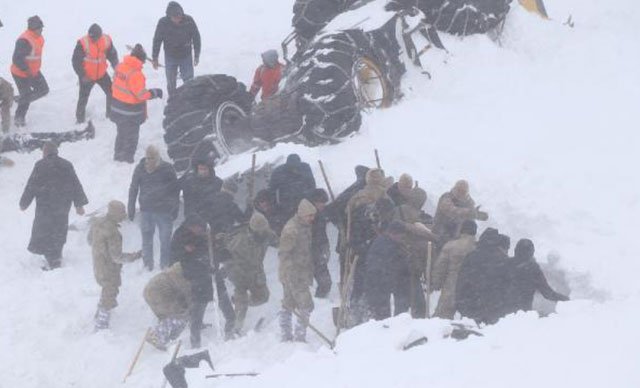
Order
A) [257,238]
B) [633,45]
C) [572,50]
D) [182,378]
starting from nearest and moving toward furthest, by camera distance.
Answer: [182,378] < [257,238] < [572,50] < [633,45]

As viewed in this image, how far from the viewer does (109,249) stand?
407 inches

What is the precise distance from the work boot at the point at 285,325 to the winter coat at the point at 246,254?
0.52m

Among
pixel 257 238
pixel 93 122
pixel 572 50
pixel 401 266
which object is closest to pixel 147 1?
pixel 93 122

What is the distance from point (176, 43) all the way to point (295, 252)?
4763mm

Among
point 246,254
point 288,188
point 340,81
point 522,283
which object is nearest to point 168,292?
point 246,254

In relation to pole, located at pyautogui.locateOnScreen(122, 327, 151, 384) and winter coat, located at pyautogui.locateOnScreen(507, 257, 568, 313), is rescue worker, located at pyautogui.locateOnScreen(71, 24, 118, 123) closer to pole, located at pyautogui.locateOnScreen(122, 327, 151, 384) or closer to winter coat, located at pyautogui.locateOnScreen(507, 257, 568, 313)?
pole, located at pyautogui.locateOnScreen(122, 327, 151, 384)

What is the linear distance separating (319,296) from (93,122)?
473cm

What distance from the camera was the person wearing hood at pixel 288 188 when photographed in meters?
10.8

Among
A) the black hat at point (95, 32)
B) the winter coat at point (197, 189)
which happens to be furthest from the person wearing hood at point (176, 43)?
→ the winter coat at point (197, 189)

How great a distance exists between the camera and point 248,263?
33.7 ft

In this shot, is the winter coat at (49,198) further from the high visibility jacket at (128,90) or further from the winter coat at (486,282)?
the winter coat at (486,282)

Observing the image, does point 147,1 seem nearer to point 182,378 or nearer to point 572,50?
point 572,50

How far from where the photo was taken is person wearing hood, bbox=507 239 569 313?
930 centimetres

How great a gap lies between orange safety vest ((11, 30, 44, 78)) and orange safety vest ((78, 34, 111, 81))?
562 mm
